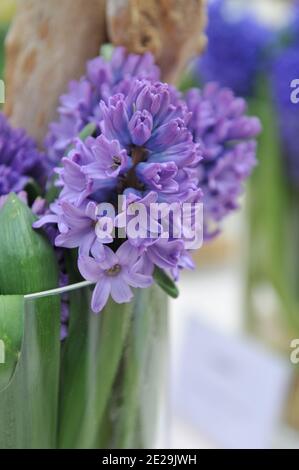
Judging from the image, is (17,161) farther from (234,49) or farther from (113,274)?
(234,49)

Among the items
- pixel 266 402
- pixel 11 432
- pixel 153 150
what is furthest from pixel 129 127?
pixel 266 402

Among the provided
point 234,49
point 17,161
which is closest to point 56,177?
point 17,161

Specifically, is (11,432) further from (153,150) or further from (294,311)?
(294,311)

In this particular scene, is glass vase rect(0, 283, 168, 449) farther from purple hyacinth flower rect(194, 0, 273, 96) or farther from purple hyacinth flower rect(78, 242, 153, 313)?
purple hyacinth flower rect(194, 0, 273, 96)

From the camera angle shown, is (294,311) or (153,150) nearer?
(153,150)

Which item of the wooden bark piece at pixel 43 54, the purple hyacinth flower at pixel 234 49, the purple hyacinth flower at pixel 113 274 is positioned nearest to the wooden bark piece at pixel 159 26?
the wooden bark piece at pixel 43 54

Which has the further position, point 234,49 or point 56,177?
point 234,49
